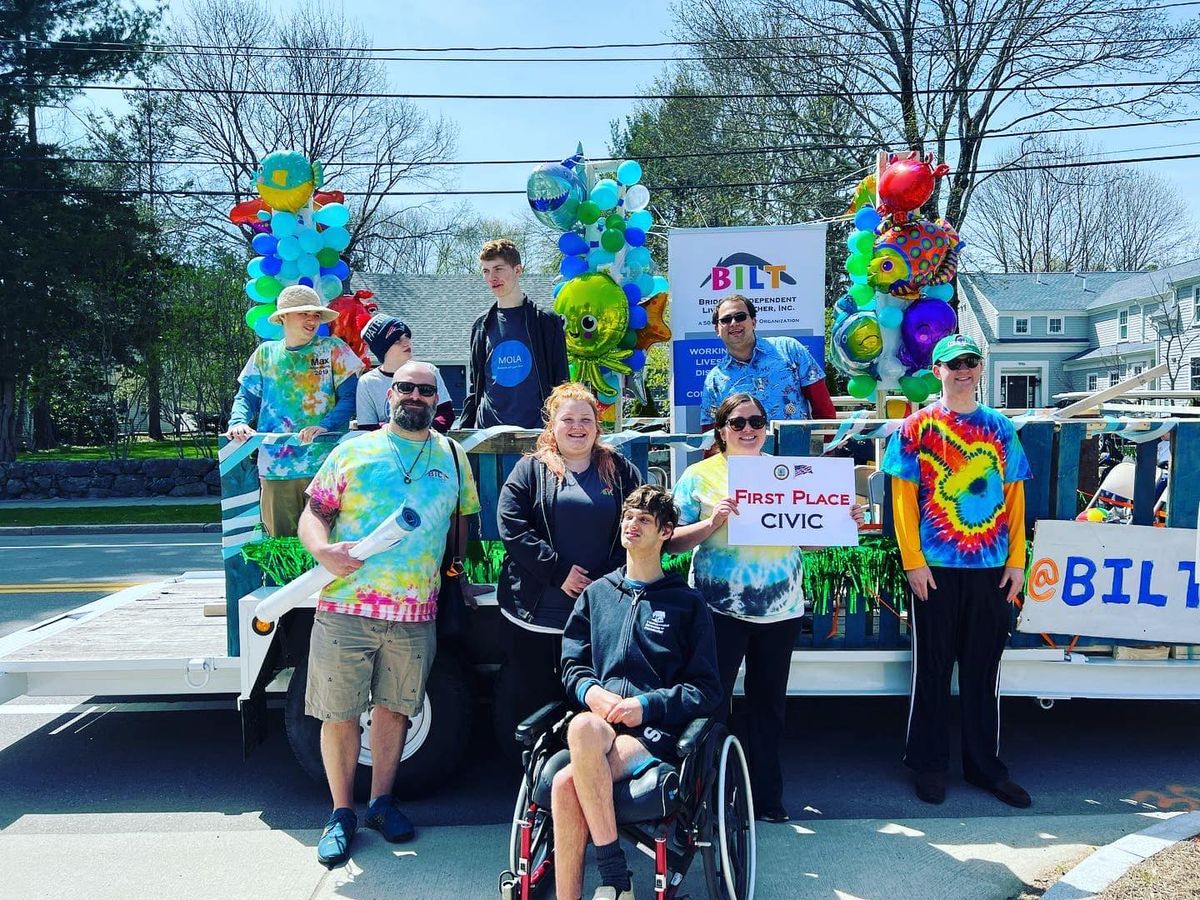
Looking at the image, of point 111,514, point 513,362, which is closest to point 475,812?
point 513,362

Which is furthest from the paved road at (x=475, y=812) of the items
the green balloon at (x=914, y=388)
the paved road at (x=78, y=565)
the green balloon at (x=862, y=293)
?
the paved road at (x=78, y=565)

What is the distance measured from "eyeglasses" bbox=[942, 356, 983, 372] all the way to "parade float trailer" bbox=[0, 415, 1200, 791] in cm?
36

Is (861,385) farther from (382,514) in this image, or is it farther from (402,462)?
(382,514)

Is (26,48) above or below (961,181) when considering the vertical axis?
above

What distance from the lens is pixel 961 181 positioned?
67.5ft

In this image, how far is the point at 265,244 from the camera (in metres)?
6.69

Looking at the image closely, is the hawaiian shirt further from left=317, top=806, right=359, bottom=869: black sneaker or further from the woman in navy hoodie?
left=317, top=806, right=359, bottom=869: black sneaker

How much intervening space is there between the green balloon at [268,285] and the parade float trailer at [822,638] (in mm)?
2755

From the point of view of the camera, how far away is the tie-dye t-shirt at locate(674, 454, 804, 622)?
12.4ft

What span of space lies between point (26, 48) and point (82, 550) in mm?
14357

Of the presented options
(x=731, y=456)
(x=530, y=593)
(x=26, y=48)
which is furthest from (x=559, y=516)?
(x=26, y=48)

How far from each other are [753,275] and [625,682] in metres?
5.03

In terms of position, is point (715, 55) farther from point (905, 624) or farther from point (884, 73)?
point (905, 624)

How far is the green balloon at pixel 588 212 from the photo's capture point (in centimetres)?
725
